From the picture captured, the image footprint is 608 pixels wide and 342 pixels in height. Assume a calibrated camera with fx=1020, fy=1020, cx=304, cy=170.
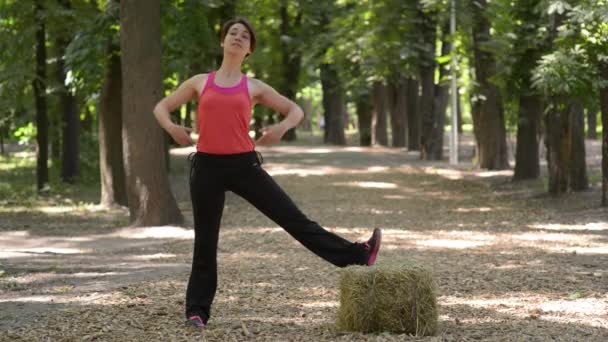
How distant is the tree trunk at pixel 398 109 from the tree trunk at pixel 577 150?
22199 millimetres

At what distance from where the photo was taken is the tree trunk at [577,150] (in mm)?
19859

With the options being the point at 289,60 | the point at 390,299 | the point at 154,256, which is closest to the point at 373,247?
the point at 390,299

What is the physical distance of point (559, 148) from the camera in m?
20.0

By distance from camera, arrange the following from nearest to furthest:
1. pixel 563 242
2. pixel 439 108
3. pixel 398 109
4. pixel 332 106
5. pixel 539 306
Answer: pixel 539 306 → pixel 563 242 → pixel 439 108 → pixel 398 109 → pixel 332 106

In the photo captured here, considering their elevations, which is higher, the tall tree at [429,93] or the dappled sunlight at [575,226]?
the tall tree at [429,93]

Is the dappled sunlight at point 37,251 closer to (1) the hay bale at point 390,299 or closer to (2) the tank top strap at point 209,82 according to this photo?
(2) the tank top strap at point 209,82

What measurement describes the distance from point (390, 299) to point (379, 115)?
1527 inches

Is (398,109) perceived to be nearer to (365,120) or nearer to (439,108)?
(365,120)

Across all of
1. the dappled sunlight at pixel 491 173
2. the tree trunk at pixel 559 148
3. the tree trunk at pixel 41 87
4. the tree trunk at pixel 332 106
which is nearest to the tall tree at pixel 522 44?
the tree trunk at pixel 559 148

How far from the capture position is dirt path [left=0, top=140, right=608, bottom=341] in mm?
7688

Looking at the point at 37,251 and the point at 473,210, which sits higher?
the point at 473,210

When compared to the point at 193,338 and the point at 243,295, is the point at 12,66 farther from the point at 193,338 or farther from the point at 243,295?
the point at 193,338

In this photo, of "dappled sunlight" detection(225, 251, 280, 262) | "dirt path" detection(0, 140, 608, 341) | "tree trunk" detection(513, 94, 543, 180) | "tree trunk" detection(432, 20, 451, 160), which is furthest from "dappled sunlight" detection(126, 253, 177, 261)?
"tree trunk" detection(432, 20, 451, 160)

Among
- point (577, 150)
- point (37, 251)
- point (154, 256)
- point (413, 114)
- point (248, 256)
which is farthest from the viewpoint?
point (413, 114)
